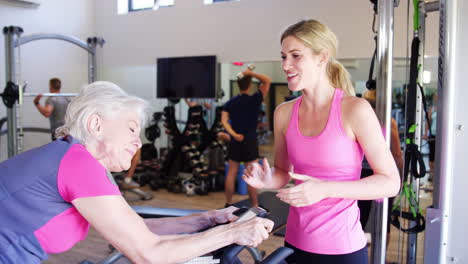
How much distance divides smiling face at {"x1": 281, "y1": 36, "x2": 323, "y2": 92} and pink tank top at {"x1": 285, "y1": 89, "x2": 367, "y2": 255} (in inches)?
4.2

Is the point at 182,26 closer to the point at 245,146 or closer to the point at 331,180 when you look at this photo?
the point at 245,146

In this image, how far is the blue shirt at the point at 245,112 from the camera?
4.52 m

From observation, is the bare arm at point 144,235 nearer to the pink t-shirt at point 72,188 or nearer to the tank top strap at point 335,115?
the pink t-shirt at point 72,188

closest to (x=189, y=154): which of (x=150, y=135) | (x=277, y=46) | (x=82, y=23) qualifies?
(x=150, y=135)

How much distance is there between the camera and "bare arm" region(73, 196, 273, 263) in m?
1.01

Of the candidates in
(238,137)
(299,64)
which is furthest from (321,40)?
(238,137)

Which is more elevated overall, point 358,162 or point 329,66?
point 329,66

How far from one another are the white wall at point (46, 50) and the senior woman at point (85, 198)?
568cm

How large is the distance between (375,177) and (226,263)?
521 millimetres

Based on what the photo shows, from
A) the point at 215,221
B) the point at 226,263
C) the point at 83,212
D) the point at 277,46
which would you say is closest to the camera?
the point at 83,212

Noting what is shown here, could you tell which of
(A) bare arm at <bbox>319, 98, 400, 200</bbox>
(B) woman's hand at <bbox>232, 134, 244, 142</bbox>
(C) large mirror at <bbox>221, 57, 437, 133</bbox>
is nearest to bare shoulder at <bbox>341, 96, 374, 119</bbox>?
(A) bare arm at <bbox>319, 98, 400, 200</bbox>

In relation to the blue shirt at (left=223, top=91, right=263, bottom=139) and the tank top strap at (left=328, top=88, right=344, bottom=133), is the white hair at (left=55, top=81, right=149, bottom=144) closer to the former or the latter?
the tank top strap at (left=328, top=88, right=344, bottom=133)

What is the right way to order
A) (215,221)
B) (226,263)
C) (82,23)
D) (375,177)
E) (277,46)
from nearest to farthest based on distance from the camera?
1. (226,263)
2. (375,177)
3. (215,221)
4. (277,46)
5. (82,23)

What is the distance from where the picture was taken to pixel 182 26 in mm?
6328
